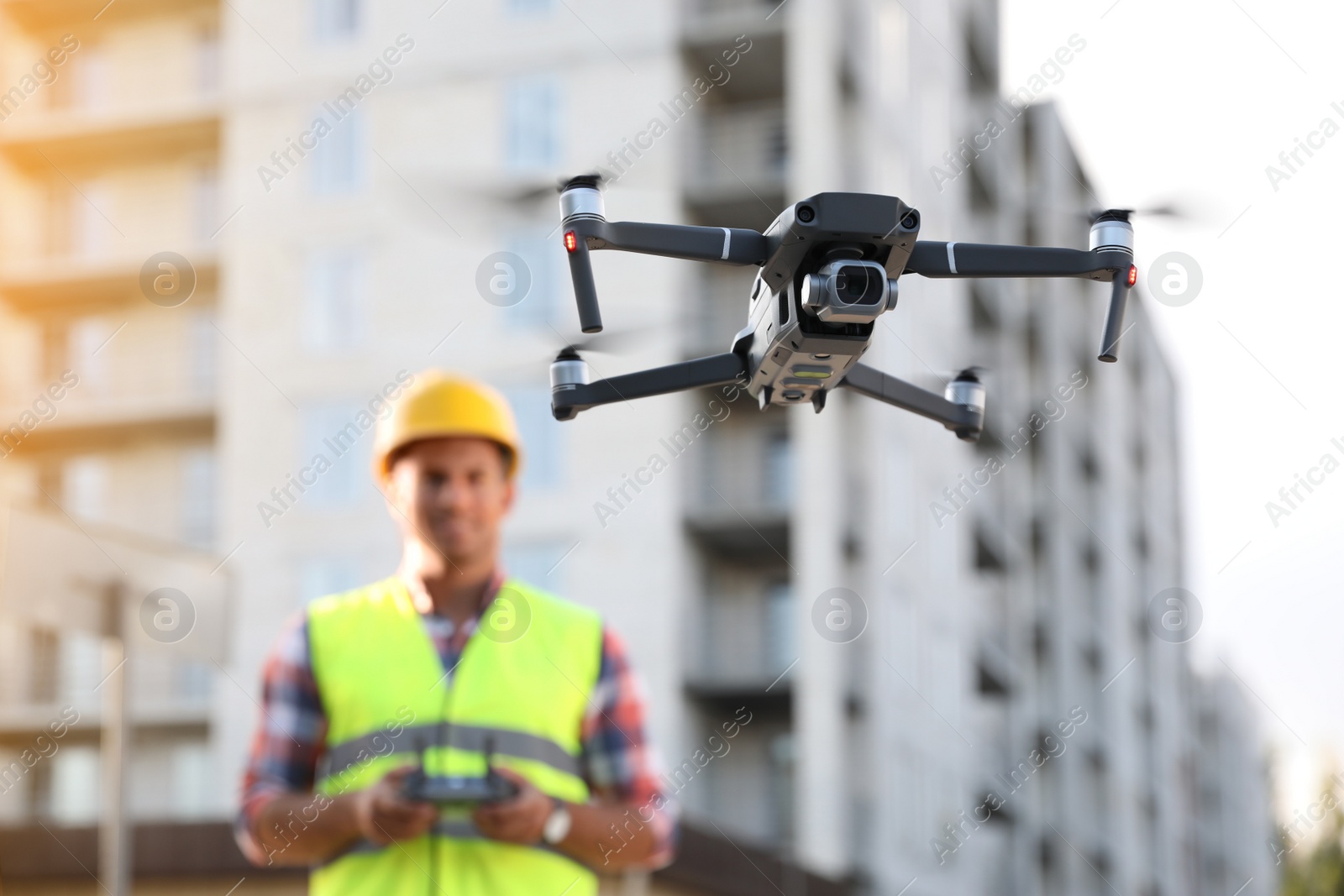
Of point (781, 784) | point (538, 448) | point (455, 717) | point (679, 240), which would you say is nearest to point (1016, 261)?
point (679, 240)

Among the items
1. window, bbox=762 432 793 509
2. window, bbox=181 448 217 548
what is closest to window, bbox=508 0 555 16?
window, bbox=762 432 793 509

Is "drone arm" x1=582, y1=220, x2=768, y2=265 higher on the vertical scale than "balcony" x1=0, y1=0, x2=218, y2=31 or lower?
lower

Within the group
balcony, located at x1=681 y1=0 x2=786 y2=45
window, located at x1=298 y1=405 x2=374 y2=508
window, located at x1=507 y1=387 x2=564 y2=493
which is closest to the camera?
window, located at x1=507 y1=387 x2=564 y2=493

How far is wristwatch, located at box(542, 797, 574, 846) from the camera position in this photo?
440 centimetres

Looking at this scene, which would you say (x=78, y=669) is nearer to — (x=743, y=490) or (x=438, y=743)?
(x=743, y=490)

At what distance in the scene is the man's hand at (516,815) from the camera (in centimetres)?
418

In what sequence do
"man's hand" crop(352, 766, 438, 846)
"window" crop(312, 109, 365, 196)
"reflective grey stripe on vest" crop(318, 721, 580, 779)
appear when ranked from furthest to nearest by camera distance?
1. "window" crop(312, 109, 365, 196)
2. "reflective grey stripe on vest" crop(318, 721, 580, 779)
3. "man's hand" crop(352, 766, 438, 846)

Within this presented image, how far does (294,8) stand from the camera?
94.6 feet

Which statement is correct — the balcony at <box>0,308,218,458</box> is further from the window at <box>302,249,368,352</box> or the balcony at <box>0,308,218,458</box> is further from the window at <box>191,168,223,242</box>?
the window at <box>302,249,368,352</box>

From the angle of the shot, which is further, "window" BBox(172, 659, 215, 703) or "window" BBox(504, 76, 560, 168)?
"window" BBox(172, 659, 215, 703)

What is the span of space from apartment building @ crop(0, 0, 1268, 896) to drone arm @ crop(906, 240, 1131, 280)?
15286mm

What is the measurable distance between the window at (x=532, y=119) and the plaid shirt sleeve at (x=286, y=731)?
73.8ft

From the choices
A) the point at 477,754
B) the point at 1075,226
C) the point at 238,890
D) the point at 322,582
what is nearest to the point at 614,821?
the point at 477,754

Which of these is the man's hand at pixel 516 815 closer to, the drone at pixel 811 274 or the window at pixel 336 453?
the drone at pixel 811 274
